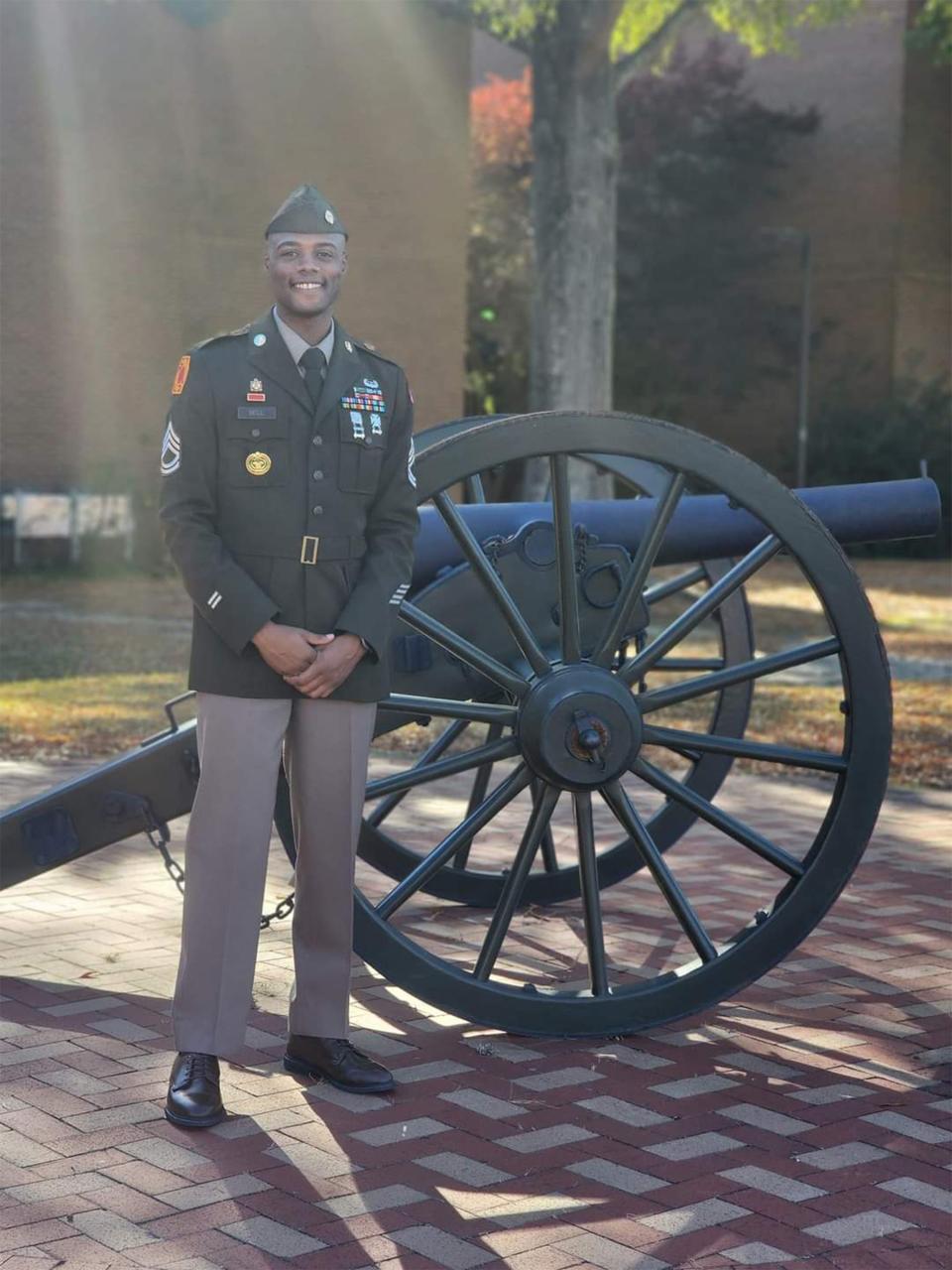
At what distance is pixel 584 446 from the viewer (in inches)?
160

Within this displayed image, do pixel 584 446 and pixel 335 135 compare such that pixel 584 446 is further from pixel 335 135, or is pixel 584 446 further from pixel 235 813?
pixel 335 135

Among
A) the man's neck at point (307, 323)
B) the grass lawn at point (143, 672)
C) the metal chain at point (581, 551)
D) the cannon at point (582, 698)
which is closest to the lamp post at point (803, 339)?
the grass lawn at point (143, 672)

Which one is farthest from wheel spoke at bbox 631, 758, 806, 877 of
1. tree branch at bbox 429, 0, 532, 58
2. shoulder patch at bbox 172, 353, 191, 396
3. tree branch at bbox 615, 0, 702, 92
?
tree branch at bbox 429, 0, 532, 58

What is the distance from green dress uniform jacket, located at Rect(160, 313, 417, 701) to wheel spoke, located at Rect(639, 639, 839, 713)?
728mm

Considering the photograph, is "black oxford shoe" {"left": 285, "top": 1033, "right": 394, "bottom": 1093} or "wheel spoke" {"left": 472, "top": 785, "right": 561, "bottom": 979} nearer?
"black oxford shoe" {"left": 285, "top": 1033, "right": 394, "bottom": 1093}

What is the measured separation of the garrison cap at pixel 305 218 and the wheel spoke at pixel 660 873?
135cm

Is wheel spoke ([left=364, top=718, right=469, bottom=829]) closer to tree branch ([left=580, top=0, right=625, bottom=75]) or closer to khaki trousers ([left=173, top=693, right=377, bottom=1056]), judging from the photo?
khaki trousers ([left=173, top=693, right=377, bottom=1056])

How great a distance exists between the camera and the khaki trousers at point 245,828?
365 centimetres

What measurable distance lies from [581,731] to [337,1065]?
0.88 metres

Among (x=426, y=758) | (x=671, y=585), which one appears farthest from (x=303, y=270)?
(x=671, y=585)

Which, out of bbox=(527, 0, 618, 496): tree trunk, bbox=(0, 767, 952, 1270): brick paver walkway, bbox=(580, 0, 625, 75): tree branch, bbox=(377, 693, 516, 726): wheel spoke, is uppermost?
bbox=(580, 0, 625, 75): tree branch

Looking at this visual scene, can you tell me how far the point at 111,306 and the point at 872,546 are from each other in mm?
11737

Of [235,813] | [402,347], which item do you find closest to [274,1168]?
[235,813]

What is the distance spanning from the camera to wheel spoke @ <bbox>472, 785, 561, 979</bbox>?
4078 millimetres
